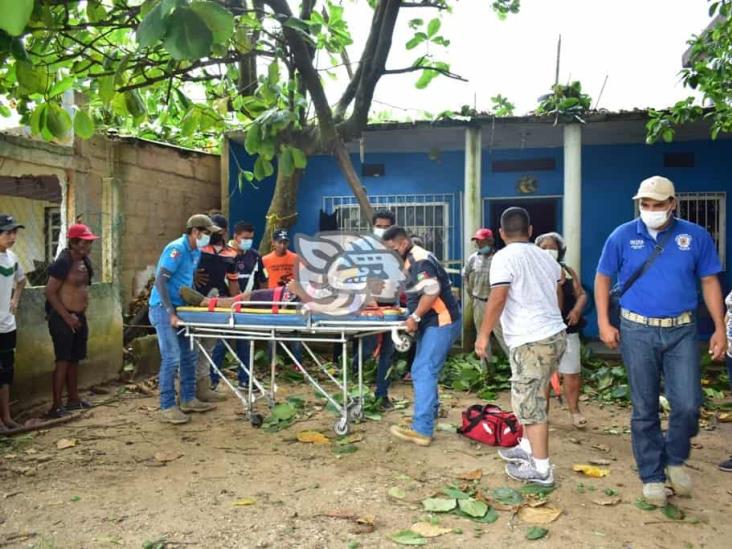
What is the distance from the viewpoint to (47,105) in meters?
2.88

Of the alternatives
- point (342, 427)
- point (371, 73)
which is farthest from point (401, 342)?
point (371, 73)

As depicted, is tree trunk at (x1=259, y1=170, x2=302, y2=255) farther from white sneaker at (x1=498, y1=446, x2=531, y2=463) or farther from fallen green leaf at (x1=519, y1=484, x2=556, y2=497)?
fallen green leaf at (x1=519, y1=484, x2=556, y2=497)

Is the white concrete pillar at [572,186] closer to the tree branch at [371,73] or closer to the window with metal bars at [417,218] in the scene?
the window with metal bars at [417,218]

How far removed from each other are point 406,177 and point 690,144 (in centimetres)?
414

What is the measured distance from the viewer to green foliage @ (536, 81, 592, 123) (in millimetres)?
7656

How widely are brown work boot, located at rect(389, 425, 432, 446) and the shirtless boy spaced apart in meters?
3.05

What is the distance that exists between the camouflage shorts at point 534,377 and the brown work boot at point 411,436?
106 centimetres

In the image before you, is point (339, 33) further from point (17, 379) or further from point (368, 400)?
point (17, 379)

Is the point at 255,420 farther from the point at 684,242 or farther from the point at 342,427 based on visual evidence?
the point at 684,242

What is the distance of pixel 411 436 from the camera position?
15.6ft

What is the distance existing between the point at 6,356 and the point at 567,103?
261 inches

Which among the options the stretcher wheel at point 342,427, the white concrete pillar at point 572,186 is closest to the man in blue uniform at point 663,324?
the stretcher wheel at point 342,427

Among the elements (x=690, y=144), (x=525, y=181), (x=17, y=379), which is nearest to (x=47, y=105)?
(x=17, y=379)

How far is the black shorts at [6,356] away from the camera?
493cm
